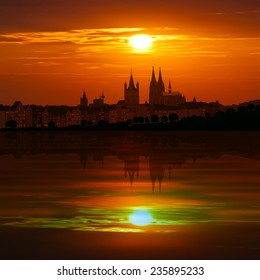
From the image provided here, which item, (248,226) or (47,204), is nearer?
(248,226)

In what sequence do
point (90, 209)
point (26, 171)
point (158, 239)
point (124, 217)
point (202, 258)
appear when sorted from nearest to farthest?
1. point (202, 258)
2. point (158, 239)
3. point (124, 217)
4. point (90, 209)
5. point (26, 171)

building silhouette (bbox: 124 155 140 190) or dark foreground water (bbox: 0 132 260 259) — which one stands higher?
building silhouette (bbox: 124 155 140 190)

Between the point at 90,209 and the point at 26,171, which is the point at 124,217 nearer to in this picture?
the point at 90,209

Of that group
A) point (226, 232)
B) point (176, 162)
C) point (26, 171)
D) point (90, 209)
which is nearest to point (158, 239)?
point (226, 232)

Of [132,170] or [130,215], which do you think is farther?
[132,170]

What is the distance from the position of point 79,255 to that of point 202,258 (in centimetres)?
273

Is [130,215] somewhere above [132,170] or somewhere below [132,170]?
below

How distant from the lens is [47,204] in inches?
1241

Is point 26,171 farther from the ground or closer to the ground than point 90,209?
farther from the ground

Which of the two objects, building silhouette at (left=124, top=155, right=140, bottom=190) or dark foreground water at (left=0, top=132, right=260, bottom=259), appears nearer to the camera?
dark foreground water at (left=0, top=132, right=260, bottom=259)

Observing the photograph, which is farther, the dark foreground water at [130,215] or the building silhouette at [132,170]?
the building silhouette at [132,170]

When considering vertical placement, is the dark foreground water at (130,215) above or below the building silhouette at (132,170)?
below
